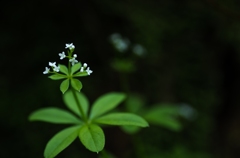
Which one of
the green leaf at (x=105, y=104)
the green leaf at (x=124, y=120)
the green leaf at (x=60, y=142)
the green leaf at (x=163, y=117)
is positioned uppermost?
the green leaf at (x=163, y=117)

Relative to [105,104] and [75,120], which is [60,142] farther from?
[105,104]

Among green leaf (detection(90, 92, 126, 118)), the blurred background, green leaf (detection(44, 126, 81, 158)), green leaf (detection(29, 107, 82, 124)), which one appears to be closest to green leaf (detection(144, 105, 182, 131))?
the blurred background

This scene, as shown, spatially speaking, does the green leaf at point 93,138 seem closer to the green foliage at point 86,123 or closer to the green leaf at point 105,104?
the green foliage at point 86,123

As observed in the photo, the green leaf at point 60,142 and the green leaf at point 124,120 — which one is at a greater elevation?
the green leaf at point 124,120

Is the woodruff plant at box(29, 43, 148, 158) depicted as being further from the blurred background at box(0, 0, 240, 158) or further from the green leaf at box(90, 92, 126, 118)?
the blurred background at box(0, 0, 240, 158)

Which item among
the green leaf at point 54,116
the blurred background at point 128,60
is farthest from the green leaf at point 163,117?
the green leaf at point 54,116

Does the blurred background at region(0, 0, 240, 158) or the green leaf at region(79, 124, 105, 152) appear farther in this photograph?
the blurred background at region(0, 0, 240, 158)

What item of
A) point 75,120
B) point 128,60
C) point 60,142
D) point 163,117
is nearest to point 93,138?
point 60,142

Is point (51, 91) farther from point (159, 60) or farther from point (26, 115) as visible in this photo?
point (159, 60)
